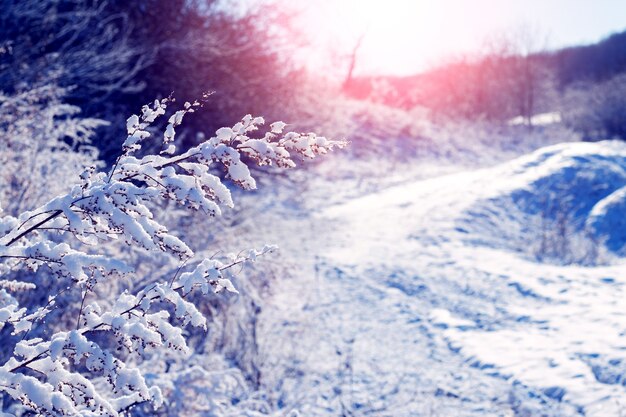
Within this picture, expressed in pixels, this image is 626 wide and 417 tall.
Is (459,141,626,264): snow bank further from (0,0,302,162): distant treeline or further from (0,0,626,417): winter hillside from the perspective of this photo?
(0,0,302,162): distant treeline

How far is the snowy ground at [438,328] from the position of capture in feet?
11.8

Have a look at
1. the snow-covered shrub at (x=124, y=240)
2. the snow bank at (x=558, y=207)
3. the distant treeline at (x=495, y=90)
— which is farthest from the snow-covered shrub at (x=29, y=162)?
the distant treeline at (x=495, y=90)

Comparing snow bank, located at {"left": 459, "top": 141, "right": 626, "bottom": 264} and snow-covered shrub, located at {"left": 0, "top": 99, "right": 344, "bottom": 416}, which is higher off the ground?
snow-covered shrub, located at {"left": 0, "top": 99, "right": 344, "bottom": 416}

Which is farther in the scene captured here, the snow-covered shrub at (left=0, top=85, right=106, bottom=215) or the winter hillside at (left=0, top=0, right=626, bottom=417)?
the snow-covered shrub at (left=0, top=85, right=106, bottom=215)

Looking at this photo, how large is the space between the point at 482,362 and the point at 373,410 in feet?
3.22

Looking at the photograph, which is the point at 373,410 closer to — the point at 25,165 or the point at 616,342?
the point at 616,342

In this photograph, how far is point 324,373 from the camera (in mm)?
4094

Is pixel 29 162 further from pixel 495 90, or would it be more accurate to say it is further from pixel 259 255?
pixel 495 90

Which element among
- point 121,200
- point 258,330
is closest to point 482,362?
point 258,330

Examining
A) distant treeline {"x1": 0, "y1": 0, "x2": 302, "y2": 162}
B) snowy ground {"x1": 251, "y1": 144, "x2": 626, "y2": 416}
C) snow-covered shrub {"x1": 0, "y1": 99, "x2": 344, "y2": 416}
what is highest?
distant treeline {"x1": 0, "y1": 0, "x2": 302, "y2": 162}

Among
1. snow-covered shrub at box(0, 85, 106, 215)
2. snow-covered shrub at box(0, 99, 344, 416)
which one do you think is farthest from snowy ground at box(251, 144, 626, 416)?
snow-covered shrub at box(0, 99, 344, 416)

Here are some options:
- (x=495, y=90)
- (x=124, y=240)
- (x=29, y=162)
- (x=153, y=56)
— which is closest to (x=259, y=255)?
(x=124, y=240)

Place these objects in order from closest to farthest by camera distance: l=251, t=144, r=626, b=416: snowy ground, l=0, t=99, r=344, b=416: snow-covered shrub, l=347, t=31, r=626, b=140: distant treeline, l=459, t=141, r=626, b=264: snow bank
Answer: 1. l=0, t=99, r=344, b=416: snow-covered shrub
2. l=251, t=144, r=626, b=416: snowy ground
3. l=459, t=141, r=626, b=264: snow bank
4. l=347, t=31, r=626, b=140: distant treeline

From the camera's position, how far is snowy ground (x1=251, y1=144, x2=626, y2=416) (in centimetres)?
360
